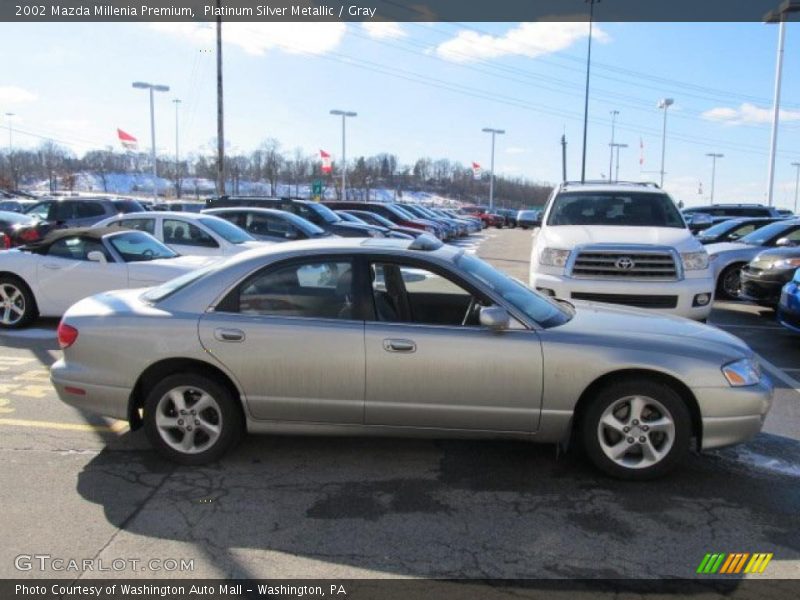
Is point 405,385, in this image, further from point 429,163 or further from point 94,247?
point 429,163

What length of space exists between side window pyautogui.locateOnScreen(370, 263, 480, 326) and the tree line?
259 feet

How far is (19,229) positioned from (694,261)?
12584mm

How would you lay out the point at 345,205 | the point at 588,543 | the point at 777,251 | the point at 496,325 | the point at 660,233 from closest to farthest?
the point at 588,543 < the point at 496,325 < the point at 660,233 < the point at 777,251 < the point at 345,205

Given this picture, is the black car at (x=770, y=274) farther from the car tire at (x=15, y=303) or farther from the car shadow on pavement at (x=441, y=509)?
the car tire at (x=15, y=303)

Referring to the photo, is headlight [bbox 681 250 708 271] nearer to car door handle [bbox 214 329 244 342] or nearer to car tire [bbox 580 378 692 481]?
car tire [bbox 580 378 692 481]

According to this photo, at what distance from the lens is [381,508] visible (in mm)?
3775

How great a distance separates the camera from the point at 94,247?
852 centimetres

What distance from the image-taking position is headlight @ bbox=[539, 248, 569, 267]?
7801 millimetres

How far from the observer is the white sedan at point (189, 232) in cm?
1048

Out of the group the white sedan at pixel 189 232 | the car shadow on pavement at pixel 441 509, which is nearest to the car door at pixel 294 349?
the car shadow on pavement at pixel 441 509

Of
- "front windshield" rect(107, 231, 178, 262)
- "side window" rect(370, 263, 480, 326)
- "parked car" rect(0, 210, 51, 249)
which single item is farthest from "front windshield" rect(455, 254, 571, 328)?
"parked car" rect(0, 210, 51, 249)

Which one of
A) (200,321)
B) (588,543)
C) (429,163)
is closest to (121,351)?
(200,321)

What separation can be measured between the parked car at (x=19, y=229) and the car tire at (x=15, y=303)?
12.4 feet

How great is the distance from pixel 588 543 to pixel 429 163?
441ft
